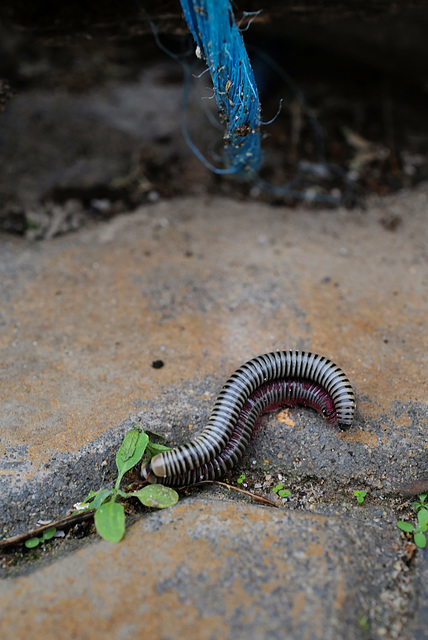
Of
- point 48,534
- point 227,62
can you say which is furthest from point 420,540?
point 227,62

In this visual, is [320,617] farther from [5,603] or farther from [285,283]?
[285,283]

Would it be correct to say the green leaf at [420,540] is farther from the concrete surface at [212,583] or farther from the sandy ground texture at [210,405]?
the concrete surface at [212,583]

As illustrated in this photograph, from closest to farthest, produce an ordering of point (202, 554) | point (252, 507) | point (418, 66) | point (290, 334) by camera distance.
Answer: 1. point (202, 554)
2. point (252, 507)
3. point (290, 334)
4. point (418, 66)

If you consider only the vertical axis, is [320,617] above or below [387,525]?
above

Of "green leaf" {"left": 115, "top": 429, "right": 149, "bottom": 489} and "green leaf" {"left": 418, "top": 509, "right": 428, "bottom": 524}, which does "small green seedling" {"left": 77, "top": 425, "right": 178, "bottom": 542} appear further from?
"green leaf" {"left": 418, "top": 509, "right": 428, "bottom": 524}

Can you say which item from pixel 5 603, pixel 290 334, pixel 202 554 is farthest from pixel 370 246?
pixel 5 603
